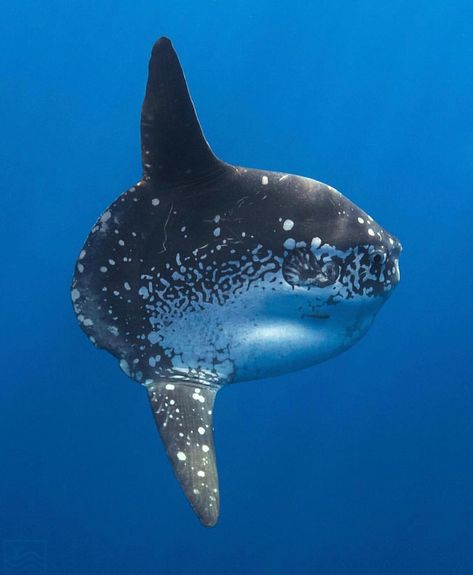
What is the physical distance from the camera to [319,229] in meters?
3.28

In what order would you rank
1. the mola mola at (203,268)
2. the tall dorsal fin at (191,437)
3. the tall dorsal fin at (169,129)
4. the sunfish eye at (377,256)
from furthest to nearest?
the sunfish eye at (377,256), the mola mola at (203,268), the tall dorsal fin at (169,129), the tall dorsal fin at (191,437)

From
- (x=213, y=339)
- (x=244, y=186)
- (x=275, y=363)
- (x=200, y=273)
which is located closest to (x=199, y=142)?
(x=244, y=186)

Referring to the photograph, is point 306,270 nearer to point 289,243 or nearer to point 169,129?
point 289,243

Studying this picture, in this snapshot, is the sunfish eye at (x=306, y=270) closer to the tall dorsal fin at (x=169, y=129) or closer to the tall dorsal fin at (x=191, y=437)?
the tall dorsal fin at (x=169, y=129)

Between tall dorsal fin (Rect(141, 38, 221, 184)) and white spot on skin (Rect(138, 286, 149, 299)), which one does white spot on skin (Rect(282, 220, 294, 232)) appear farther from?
white spot on skin (Rect(138, 286, 149, 299))

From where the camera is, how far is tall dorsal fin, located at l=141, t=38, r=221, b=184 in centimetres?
299

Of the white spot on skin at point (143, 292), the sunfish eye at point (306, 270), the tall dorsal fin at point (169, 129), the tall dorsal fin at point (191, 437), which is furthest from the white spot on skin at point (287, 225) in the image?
the tall dorsal fin at point (191, 437)

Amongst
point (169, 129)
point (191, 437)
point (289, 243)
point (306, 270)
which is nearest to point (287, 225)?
point (289, 243)

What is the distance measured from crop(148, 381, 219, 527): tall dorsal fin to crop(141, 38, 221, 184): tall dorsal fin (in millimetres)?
1158

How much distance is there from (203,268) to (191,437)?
0.89 m

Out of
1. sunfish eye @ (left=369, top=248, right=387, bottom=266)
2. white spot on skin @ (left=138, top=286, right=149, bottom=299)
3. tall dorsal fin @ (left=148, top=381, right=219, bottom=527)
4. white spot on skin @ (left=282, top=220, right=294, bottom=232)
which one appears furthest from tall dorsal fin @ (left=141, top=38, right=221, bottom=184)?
tall dorsal fin @ (left=148, top=381, right=219, bottom=527)

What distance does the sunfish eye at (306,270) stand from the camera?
10.7ft

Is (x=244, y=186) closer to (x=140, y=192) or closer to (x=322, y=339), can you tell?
(x=140, y=192)

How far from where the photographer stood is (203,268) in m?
3.24
